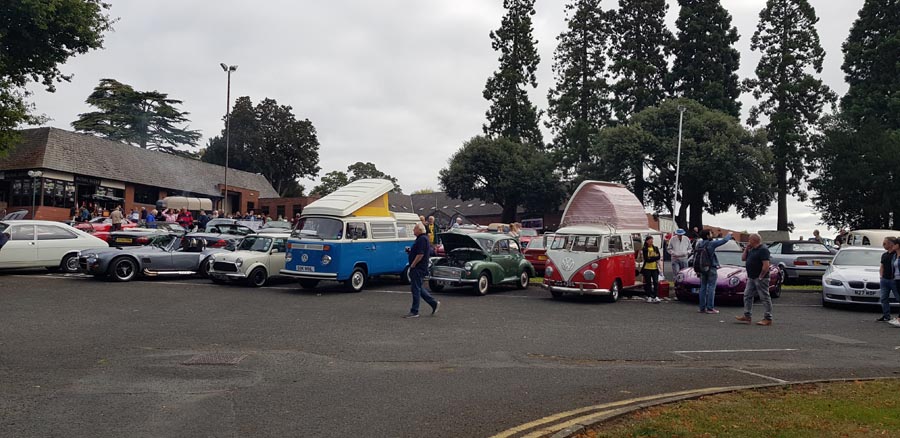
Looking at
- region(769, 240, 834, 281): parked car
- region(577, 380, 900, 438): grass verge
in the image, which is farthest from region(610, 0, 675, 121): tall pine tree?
region(577, 380, 900, 438): grass verge

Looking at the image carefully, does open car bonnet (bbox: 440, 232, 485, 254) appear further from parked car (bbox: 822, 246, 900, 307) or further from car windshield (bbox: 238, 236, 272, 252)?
parked car (bbox: 822, 246, 900, 307)

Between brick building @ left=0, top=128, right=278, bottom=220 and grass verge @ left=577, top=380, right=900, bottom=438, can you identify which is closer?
grass verge @ left=577, top=380, right=900, bottom=438

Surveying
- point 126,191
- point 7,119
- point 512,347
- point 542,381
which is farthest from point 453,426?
point 126,191

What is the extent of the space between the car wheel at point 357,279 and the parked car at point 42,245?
26.1 feet

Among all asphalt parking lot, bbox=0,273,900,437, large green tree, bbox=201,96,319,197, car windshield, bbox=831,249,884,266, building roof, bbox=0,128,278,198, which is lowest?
asphalt parking lot, bbox=0,273,900,437

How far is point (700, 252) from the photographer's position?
49.6 ft

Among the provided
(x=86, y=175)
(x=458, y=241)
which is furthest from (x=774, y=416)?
(x=86, y=175)

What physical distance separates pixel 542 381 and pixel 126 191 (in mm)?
46516

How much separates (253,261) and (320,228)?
2371mm

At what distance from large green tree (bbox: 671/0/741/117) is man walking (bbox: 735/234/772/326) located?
40.1 m

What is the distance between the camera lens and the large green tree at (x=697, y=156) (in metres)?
47.1

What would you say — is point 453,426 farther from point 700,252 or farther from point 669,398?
point 700,252

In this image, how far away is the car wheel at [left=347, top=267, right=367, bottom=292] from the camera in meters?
17.9

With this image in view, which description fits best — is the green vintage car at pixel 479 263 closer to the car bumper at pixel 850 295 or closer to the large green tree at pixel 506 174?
the car bumper at pixel 850 295
